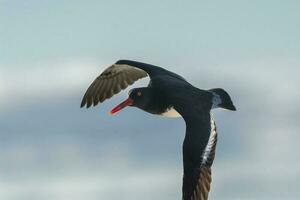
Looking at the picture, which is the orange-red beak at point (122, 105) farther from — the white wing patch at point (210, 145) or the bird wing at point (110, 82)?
the white wing patch at point (210, 145)

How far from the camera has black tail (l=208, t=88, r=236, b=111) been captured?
21858mm

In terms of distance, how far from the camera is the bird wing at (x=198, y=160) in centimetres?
1897

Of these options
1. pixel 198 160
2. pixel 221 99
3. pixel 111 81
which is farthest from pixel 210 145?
pixel 111 81

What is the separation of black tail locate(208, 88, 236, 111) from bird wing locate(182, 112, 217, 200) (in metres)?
2.12

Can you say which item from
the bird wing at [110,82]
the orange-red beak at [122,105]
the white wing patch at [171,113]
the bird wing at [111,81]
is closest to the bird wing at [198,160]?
the white wing patch at [171,113]

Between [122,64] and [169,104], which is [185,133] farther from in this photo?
[122,64]

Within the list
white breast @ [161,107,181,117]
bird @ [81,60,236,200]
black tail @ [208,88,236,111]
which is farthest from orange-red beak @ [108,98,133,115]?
black tail @ [208,88,236,111]

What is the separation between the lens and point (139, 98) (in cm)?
2306

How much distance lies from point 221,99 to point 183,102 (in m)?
1.36

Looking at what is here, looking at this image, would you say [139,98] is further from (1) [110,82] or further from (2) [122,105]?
(1) [110,82]

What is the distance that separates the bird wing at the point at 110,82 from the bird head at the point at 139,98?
1.78 m

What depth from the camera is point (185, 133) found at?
64.6 ft

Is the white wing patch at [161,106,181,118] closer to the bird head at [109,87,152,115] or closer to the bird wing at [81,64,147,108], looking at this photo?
the bird head at [109,87,152,115]

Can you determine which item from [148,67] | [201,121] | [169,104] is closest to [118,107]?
[148,67]
